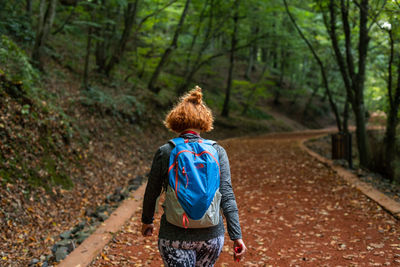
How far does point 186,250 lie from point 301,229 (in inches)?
158

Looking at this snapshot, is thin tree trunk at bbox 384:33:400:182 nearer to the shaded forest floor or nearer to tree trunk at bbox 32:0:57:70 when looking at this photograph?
the shaded forest floor

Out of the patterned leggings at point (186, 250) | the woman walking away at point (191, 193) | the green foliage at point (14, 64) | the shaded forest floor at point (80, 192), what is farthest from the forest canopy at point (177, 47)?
the patterned leggings at point (186, 250)

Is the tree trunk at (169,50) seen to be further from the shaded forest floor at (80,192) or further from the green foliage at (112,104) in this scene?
the shaded forest floor at (80,192)

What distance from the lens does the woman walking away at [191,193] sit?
2.07 metres

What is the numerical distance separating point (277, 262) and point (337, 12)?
8.67 metres

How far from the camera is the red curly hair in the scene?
230 centimetres

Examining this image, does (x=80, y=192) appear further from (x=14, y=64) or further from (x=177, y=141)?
(x=177, y=141)

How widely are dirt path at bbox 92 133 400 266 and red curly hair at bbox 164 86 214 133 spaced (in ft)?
9.31

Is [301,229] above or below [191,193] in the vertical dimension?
below

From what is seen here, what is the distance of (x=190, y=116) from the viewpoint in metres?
2.30

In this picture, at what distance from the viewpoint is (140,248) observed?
5.01 metres

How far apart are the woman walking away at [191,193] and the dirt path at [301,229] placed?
2.55 meters

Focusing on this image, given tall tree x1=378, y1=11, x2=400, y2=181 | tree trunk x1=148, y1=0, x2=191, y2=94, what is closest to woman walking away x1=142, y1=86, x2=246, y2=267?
tall tree x1=378, y1=11, x2=400, y2=181

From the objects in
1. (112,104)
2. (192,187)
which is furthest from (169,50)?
(192,187)
